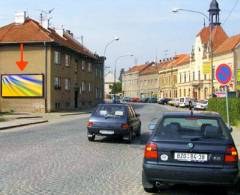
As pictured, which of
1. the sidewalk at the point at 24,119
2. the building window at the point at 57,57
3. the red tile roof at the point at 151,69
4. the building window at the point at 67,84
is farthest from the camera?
the red tile roof at the point at 151,69

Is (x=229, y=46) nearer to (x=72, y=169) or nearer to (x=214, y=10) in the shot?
(x=214, y=10)

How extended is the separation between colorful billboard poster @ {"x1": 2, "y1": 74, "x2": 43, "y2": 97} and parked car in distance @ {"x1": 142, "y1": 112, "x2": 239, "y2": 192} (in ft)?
141

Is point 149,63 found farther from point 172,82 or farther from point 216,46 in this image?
point 216,46

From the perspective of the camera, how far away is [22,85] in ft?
167

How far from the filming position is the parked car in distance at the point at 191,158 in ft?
26.3

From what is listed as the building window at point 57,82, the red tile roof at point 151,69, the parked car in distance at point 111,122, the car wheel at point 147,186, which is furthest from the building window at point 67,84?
the red tile roof at point 151,69

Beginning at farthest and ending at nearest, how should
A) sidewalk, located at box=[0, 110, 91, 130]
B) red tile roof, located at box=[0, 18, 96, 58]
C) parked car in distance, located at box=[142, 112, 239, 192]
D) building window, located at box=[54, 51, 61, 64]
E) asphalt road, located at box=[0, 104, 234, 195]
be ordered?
building window, located at box=[54, 51, 61, 64] < red tile roof, located at box=[0, 18, 96, 58] < sidewalk, located at box=[0, 110, 91, 130] < asphalt road, located at box=[0, 104, 234, 195] < parked car in distance, located at box=[142, 112, 239, 192]

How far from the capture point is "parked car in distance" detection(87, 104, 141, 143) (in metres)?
18.4

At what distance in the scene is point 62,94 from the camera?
180 ft

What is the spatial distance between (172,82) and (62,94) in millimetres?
69648

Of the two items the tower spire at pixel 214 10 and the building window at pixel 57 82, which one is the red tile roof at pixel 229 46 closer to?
the tower spire at pixel 214 10

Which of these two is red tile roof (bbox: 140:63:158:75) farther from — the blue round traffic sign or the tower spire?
the blue round traffic sign

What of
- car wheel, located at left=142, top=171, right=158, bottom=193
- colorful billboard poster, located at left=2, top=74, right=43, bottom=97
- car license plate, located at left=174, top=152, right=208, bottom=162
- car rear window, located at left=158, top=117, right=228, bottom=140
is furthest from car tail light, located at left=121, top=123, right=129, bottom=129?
colorful billboard poster, located at left=2, top=74, right=43, bottom=97

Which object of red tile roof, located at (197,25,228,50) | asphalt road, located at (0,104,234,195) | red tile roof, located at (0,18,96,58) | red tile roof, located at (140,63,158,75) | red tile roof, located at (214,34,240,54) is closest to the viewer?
asphalt road, located at (0,104,234,195)
